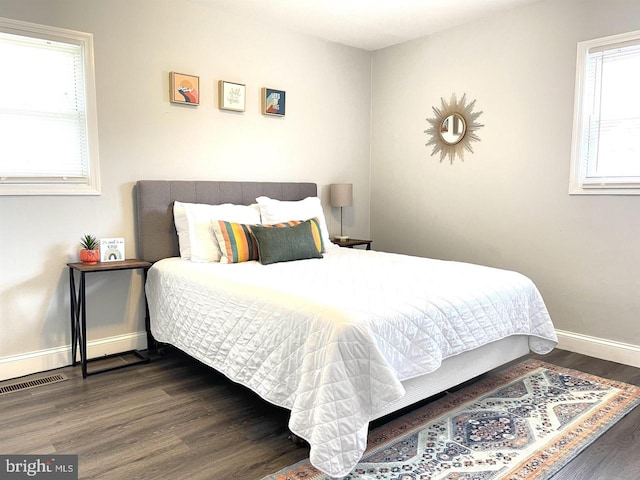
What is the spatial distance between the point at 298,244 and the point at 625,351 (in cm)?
239

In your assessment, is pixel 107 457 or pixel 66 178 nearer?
pixel 107 457

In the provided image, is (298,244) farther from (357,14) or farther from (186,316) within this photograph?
(357,14)

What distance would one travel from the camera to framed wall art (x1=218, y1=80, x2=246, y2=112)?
3832mm

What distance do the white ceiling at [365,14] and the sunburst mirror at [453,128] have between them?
655mm

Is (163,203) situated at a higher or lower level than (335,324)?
higher

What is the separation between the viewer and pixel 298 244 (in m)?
3.38

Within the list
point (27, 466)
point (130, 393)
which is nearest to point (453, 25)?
point (130, 393)

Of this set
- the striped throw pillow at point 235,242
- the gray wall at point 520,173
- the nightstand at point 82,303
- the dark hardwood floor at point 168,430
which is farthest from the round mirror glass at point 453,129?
the nightstand at point 82,303

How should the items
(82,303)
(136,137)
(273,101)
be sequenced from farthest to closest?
(273,101) → (136,137) → (82,303)

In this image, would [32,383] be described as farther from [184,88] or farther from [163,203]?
[184,88]

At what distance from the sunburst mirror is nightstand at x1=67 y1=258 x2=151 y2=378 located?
2718 mm

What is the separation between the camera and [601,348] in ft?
11.3

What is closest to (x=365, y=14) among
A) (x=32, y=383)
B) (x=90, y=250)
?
(x=90, y=250)

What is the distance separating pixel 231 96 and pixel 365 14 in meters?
Answer: 1.27
